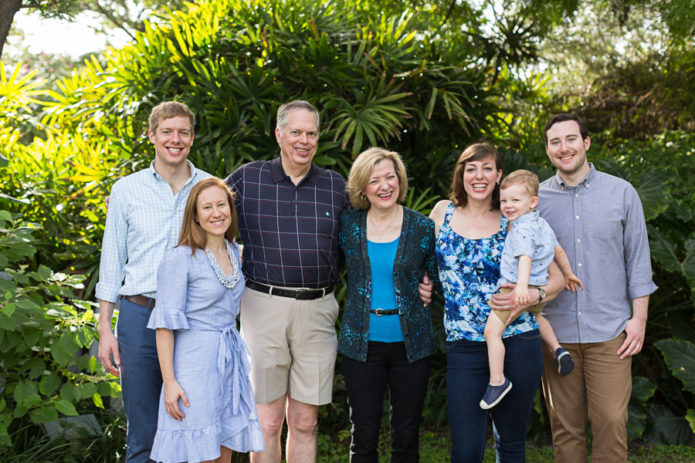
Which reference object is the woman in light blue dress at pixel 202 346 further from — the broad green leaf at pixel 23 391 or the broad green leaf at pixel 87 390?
the broad green leaf at pixel 23 391

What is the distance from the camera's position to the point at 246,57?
17.8 feet

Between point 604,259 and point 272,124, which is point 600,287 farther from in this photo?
point 272,124

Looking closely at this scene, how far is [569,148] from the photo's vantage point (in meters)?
3.22

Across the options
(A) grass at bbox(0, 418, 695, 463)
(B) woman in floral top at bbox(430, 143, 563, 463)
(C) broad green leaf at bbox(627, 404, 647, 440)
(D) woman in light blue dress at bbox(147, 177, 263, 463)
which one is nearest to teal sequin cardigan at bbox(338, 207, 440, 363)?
(B) woman in floral top at bbox(430, 143, 563, 463)

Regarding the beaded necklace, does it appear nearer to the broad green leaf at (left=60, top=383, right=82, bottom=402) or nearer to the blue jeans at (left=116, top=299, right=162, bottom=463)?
the blue jeans at (left=116, top=299, right=162, bottom=463)

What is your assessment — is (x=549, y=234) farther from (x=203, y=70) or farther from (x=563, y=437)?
(x=203, y=70)

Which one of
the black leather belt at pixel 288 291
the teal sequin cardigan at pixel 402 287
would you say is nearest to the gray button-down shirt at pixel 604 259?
the teal sequin cardigan at pixel 402 287

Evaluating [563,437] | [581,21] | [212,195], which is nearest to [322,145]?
[212,195]

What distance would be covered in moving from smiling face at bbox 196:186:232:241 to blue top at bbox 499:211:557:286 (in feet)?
4.35

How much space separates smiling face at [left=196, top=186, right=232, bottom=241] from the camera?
286cm

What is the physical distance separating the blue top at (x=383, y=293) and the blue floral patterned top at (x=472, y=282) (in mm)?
266

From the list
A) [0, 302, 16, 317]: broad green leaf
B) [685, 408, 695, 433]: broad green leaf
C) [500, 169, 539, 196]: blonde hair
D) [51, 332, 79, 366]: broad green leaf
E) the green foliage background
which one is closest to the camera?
[500, 169, 539, 196]: blonde hair

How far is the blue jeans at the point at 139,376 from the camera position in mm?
2963

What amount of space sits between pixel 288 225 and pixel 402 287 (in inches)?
27.1
